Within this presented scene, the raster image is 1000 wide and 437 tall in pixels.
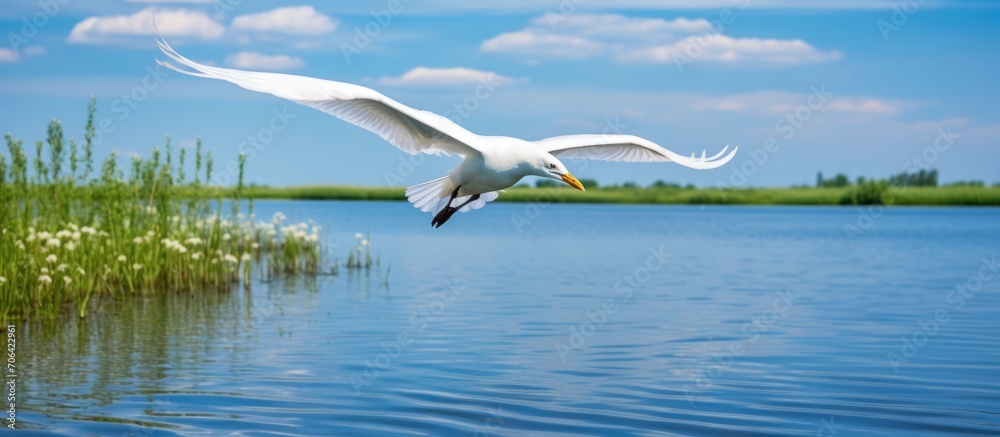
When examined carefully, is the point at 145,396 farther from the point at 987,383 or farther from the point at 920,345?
the point at 920,345

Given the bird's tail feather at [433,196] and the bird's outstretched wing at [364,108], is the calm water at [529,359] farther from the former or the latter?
the bird's outstretched wing at [364,108]

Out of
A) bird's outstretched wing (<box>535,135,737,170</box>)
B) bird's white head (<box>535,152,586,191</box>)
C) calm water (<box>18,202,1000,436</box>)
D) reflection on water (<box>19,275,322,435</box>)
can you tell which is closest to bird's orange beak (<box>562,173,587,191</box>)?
bird's white head (<box>535,152,586,191</box>)

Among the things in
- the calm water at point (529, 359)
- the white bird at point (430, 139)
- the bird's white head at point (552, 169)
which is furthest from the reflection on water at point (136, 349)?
the bird's white head at point (552, 169)

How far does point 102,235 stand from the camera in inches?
599

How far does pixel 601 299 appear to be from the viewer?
18.6 meters

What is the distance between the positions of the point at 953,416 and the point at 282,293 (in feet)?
38.6

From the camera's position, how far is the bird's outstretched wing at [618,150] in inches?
379

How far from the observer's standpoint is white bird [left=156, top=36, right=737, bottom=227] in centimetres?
770

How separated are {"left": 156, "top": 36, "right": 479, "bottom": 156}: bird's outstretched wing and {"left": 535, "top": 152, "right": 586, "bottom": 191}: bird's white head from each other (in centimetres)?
55

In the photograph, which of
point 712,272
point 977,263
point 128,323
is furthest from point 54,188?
point 977,263

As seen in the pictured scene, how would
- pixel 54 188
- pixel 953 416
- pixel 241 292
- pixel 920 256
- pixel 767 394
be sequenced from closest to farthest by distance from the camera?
pixel 953 416 < pixel 767 394 < pixel 54 188 < pixel 241 292 < pixel 920 256

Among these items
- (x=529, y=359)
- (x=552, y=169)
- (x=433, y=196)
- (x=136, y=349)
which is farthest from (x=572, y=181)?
(x=136, y=349)

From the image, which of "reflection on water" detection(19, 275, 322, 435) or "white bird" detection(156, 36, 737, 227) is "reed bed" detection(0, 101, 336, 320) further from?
"white bird" detection(156, 36, 737, 227)

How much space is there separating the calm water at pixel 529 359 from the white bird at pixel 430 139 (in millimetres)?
2060
